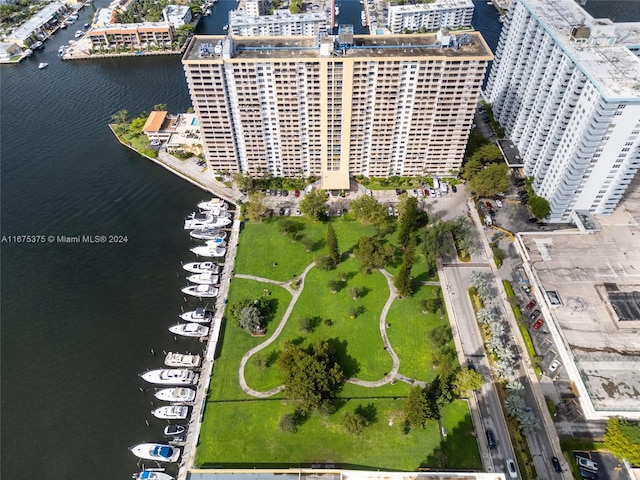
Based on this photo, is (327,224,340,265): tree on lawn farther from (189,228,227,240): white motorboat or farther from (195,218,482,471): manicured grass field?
(189,228,227,240): white motorboat

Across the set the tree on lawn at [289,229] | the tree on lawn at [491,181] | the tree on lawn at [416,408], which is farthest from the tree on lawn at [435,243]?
the tree on lawn at [416,408]

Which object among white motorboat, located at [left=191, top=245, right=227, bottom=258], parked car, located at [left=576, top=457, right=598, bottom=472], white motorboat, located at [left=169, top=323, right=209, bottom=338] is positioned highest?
white motorboat, located at [left=191, top=245, right=227, bottom=258]

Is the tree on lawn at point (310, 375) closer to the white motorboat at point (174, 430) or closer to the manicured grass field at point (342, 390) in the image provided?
the manicured grass field at point (342, 390)

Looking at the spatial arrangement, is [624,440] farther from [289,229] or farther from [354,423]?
[289,229]

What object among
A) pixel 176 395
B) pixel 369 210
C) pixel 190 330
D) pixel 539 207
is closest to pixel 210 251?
pixel 190 330

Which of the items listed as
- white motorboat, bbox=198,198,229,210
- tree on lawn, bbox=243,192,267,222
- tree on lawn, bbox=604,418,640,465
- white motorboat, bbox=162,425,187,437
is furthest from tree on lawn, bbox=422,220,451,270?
white motorboat, bbox=162,425,187,437
